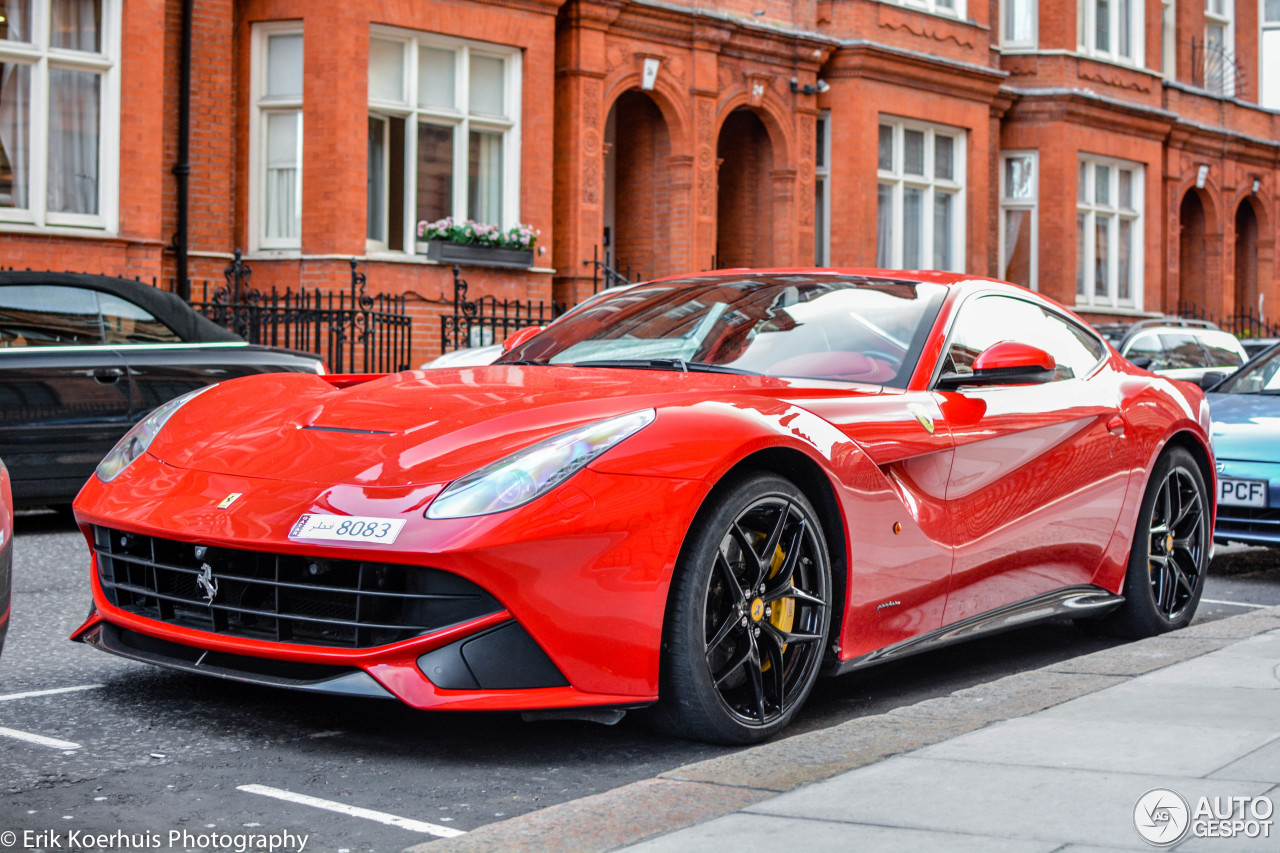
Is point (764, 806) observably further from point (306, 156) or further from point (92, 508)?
point (306, 156)

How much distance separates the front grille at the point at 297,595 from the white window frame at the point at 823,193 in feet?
58.8

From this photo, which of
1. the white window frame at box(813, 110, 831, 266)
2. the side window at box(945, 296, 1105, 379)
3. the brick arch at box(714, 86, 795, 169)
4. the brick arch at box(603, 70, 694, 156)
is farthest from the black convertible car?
the white window frame at box(813, 110, 831, 266)

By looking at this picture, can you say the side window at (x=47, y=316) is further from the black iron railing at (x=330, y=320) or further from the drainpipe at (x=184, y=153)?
the drainpipe at (x=184, y=153)

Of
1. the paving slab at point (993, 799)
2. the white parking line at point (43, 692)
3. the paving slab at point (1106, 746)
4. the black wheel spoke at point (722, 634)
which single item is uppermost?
the black wheel spoke at point (722, 634)

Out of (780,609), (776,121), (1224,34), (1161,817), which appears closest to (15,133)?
(776,121)

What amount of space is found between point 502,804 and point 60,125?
1301cm

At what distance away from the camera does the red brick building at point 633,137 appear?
1485cm


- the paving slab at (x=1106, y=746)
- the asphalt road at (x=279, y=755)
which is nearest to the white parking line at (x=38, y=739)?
the asphalt road at (x=279, y=755)

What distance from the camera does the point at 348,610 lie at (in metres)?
3.85

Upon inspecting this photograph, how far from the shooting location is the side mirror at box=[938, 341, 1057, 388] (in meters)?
4.99

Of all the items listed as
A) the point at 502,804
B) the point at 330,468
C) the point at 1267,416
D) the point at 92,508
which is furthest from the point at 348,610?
the point at 1267,416

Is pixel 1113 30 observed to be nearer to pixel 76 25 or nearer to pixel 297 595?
pixel 76 25

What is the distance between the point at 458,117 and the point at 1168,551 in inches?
486

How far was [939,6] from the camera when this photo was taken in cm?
2283
